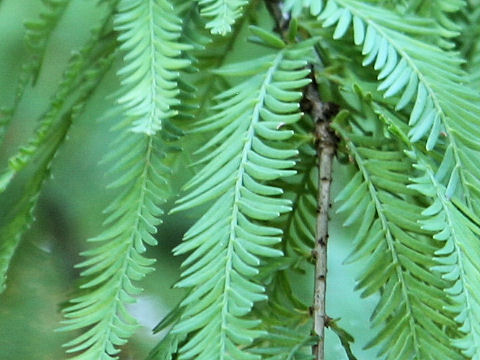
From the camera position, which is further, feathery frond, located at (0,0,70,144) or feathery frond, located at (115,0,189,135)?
feathery frond, located at (0,0,70,144)

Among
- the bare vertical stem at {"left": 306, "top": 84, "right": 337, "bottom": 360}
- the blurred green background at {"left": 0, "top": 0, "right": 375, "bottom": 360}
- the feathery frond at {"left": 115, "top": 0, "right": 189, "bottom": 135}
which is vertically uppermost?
the feathery frond at {"left": 115, "top": 0, "right": 189, "bottom": 135}

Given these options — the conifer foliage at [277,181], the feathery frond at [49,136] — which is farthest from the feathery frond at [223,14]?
the feathery frond at [49,136]

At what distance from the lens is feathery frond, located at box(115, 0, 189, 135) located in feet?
1.12

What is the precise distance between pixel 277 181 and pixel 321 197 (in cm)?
5

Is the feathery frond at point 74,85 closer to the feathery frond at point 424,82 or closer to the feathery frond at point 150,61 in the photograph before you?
the feathery frond at point 150,61

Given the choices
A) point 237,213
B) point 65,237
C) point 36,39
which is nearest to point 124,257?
point 237,213

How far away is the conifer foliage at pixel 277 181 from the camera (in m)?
0.33

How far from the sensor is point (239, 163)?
0.36 meters

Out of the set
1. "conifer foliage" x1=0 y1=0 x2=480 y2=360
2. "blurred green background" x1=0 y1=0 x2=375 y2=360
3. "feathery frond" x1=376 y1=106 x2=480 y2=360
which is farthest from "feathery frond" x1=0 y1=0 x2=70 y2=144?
"feathery frond" x1=376 y1=106 x2=480 y2=360

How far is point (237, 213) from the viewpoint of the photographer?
0.34 m

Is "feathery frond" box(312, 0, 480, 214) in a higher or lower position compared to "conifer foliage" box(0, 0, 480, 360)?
higher

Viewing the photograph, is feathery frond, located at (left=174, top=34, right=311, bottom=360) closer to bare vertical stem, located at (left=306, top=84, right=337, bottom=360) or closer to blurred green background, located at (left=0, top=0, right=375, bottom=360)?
bare vertical stem, located at (left=306, top=84, right=337, bottom=360)

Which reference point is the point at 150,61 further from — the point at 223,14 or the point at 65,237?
the point at 65,237

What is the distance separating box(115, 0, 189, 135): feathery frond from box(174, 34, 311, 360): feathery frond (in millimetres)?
38
